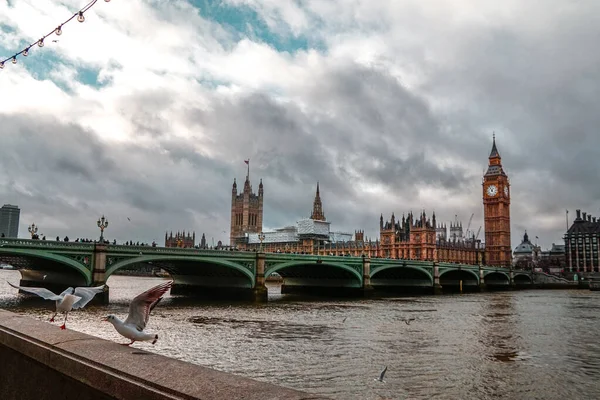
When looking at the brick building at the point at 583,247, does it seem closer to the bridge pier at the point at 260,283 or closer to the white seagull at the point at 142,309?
the bridge pier at the point at 260,283

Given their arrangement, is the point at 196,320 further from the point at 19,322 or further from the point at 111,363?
the point at 111,363

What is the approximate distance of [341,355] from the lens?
62.4 feet

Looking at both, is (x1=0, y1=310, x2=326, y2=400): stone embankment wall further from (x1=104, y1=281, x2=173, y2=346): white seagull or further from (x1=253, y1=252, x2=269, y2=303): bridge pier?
(x1=253, y1=252, x2=269, y2=303): bridge pier

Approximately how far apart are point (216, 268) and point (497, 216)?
11418 centimetres

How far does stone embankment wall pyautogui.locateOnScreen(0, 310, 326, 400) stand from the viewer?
11.0ft

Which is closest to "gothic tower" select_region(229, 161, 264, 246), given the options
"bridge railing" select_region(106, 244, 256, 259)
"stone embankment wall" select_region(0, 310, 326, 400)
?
"bridge railing" select_region(106, 244, 256, 259)

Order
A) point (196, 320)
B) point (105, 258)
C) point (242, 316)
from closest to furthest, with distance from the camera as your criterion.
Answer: point (196, 320) → point (242, 316) → point (105, 258)

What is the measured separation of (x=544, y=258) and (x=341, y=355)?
200 metres

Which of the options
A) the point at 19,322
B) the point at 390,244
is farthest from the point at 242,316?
the point at 390,244

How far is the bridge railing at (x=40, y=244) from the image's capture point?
33.0 m

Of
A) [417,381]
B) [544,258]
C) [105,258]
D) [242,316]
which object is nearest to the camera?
[417,381]

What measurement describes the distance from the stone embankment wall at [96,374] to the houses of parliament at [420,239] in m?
109

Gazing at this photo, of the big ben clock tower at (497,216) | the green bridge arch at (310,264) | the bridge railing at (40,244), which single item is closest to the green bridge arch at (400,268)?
the green bridge arch at (310,264)

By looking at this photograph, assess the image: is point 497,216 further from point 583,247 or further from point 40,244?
point 40,244
